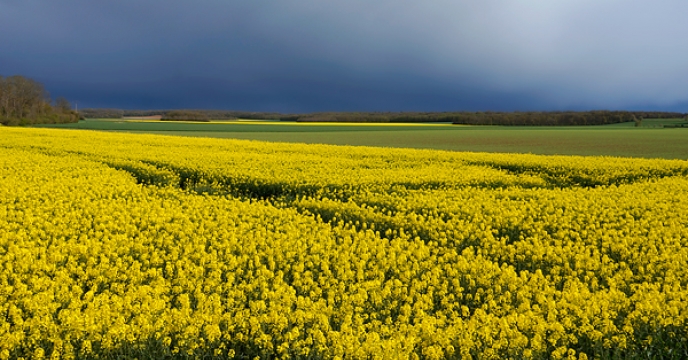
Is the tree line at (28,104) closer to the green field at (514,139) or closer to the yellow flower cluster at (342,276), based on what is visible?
the green field at (514,139)

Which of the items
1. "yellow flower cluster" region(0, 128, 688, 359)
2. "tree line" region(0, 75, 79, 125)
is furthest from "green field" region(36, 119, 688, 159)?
"tree line" region(0, 75, 79, 125)

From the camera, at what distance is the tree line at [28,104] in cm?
10244

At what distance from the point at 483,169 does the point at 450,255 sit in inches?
558

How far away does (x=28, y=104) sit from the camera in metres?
109

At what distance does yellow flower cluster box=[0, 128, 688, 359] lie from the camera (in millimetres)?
5438

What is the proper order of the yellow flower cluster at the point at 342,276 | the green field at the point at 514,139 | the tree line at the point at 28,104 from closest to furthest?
the yellow flower cluster at the point at 342,276, the green field at the point at 514,139, the tree line at the point at 28,104

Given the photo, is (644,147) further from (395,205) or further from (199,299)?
(199,299)

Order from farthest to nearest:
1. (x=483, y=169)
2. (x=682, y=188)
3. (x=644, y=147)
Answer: (x=644, y=147) < (x=483, y=169) < (x=682, y=188)

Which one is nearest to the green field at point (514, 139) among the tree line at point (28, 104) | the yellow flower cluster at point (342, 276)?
the yellow flower cluster at point (342, 276)

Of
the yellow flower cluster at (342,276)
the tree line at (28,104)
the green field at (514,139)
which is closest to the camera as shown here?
the yellow flower cluster at (342,276)

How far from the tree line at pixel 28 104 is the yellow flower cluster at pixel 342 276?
99.6 meters

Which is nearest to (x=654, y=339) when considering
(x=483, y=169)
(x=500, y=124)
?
(x=483, y=169)

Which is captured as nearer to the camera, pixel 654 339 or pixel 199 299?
pixel 654 339

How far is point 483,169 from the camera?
878 inches
